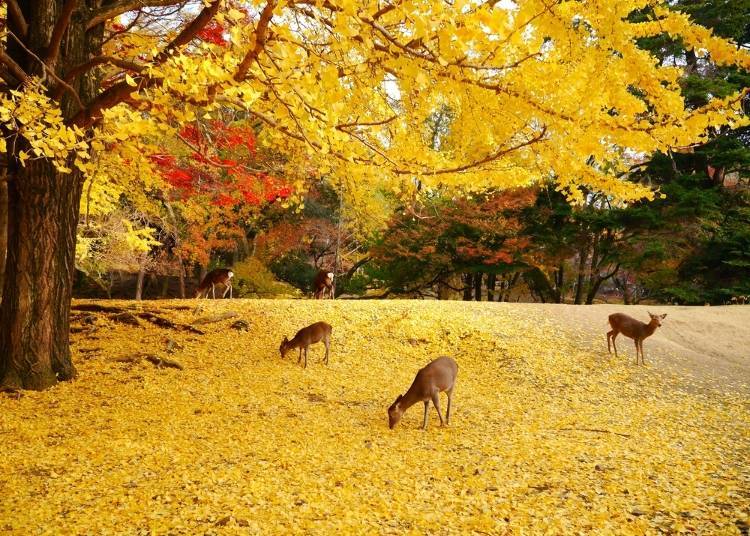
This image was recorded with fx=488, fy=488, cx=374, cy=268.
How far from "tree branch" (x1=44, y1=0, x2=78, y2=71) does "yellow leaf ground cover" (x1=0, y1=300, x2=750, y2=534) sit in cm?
351

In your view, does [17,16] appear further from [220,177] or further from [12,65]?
[220,177]

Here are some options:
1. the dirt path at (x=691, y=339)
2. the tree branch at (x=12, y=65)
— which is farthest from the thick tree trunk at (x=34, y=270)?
the dirt path at (x=691, y=339)

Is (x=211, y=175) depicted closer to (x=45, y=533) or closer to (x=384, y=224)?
(x=384, y=224)

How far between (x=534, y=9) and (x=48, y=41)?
4968 millimetres

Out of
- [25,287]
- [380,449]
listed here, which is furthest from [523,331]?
[25,287]

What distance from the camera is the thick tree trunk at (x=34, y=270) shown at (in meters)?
5.27

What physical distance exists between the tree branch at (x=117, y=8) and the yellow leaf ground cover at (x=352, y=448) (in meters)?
4.08

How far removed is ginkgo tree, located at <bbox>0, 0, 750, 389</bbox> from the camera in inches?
141

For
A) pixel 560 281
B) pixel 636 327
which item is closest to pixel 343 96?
pixel 636 327

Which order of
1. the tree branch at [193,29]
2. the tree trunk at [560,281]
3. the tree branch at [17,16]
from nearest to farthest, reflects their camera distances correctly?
the tree branch at [193,29], the tree branch at [17,16], the tree trunk at [560,281]

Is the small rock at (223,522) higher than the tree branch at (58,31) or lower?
lower

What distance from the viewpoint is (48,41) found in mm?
5219

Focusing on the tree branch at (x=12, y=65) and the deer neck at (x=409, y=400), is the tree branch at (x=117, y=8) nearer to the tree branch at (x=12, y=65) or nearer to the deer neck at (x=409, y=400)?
the tree branch at (x=12, y=65)

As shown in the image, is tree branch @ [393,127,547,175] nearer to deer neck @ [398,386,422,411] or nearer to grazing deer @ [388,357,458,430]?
grazing deer @ [388,357,458,430]
